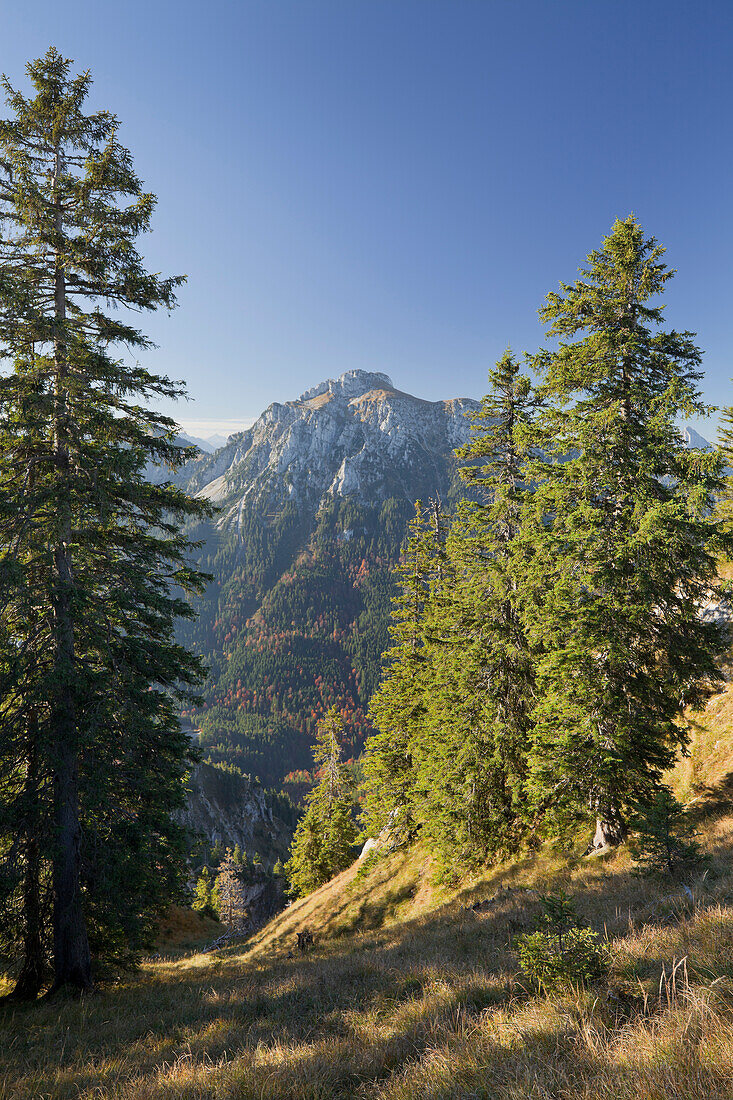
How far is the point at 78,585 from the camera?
8969 mm

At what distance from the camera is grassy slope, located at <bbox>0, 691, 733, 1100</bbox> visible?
9.53 ft

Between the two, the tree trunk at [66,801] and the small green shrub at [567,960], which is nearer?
the small green shrub at [567,960]

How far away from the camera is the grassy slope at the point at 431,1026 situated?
114 inches

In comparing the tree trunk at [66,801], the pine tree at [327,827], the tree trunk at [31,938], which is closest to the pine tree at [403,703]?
the pine tree at [327,827]

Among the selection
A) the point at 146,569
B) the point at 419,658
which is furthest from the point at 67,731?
the point at 419,658

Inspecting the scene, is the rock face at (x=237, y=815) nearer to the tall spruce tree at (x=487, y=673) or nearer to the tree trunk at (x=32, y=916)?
the tall spruce tree at (x=487, y=673)

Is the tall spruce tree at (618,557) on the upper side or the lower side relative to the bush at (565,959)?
upper

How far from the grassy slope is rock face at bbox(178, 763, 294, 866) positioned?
4155 inches

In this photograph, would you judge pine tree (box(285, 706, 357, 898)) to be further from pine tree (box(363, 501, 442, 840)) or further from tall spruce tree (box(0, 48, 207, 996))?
tall spruce tree (box(0, 48, 207, 996))

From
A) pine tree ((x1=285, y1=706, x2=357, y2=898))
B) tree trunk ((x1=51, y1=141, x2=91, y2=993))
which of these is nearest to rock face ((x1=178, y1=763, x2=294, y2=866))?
pine tree ((x1=285, y1=706, x2=357, y2=898))

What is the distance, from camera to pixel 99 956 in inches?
386

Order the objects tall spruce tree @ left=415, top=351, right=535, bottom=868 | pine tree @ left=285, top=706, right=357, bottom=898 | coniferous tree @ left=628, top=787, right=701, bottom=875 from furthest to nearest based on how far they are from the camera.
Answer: pine tree @ left=285, top=706, right=357, bottom=898 < tall spruce tree @ left=415, top=351, right=535, bottom=868 < coniferous tree @ left=628, top=787, right=701, bottom=875

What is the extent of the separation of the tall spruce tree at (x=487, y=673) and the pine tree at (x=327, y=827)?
13.6m

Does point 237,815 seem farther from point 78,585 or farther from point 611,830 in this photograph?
point 78,585
